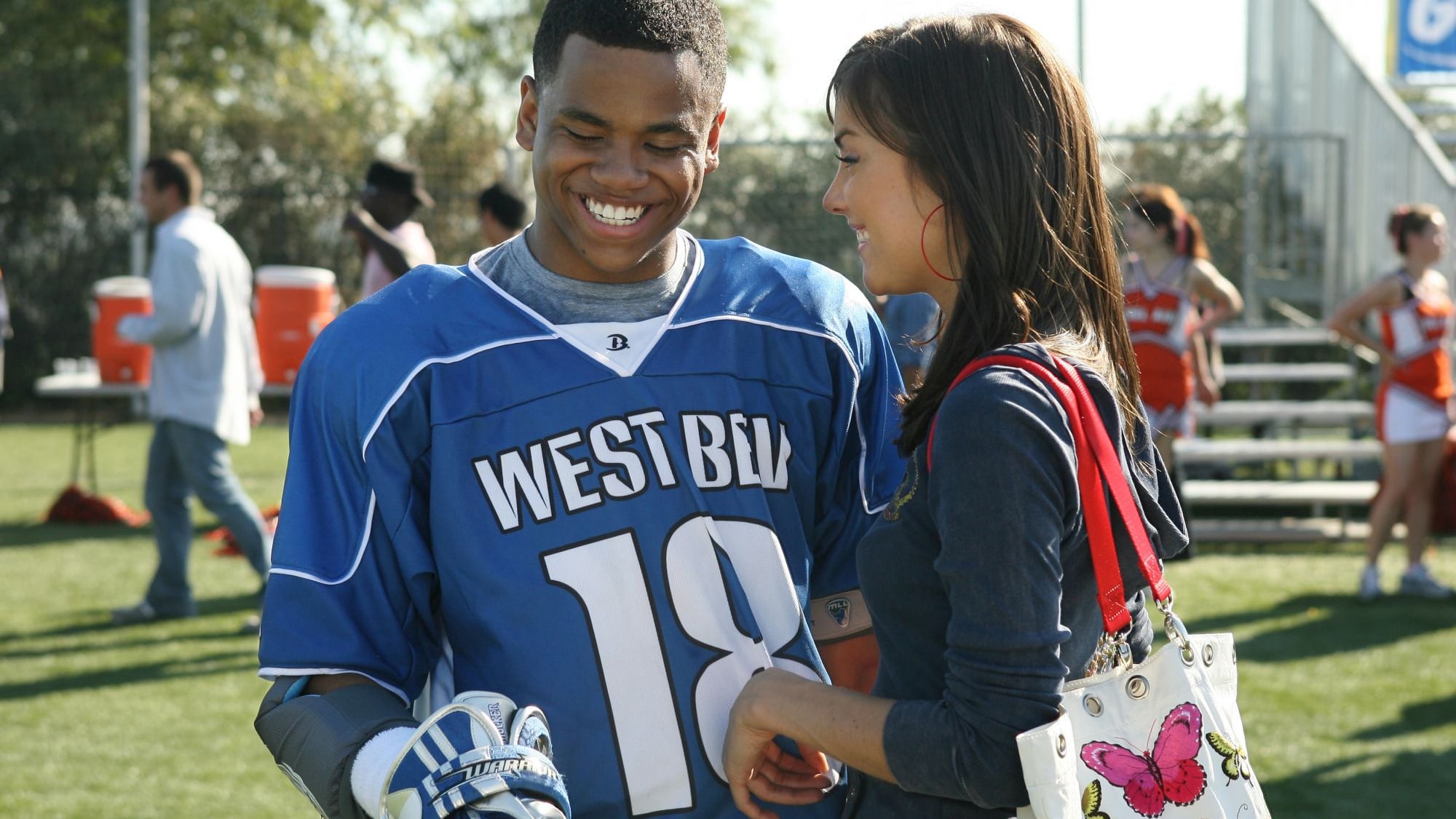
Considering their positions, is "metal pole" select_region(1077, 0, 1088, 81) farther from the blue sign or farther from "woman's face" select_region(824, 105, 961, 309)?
"woman's face" select_region(824, 105, 961, 309)

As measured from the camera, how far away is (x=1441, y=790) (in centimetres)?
506

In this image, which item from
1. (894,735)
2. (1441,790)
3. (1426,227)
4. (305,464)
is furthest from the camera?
(1426,227)

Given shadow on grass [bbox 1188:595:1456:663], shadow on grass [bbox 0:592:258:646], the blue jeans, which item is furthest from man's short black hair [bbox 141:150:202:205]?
shadow on grass [bbox 1188:595:1456:663]

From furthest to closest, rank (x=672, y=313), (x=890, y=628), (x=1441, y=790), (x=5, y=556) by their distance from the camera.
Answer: (x=5, y=556)
(x=1441, y=790)
(x=672, y=313)
(x=890, y=628)

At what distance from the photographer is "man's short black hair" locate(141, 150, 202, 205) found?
757 cm

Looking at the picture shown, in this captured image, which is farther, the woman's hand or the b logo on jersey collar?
the b logo on jersey collar

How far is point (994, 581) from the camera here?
1.49 m

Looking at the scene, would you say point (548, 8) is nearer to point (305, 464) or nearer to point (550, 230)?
point (550, 230)

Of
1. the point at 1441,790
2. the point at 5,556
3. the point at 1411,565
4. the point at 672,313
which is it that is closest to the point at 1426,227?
the point at 1411,565

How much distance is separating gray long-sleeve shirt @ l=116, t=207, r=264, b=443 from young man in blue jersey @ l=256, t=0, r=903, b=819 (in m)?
5.73

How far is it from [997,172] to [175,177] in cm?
674

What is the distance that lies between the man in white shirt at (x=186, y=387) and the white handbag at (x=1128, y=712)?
6176 mm

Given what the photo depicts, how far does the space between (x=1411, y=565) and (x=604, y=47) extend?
303 inches

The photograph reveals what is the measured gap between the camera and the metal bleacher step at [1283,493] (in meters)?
10.5
